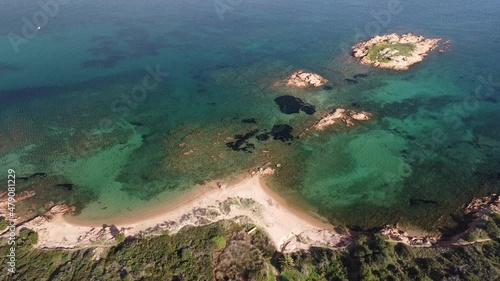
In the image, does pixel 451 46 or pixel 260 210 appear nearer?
pixel 260 210

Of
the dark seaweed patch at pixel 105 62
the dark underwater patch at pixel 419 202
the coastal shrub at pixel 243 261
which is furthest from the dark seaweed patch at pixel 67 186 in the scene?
the dark underwater patch at pixel 419 202

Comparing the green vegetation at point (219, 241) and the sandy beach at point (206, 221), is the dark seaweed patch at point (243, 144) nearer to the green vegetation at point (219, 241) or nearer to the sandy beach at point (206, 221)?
the sandy beach at point (206, 221)

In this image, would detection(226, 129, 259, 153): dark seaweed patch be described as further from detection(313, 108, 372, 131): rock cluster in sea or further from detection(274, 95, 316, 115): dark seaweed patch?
detection(313, 108, 372, 131): rock cluster in sea

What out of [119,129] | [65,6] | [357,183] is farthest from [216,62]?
[65,6]

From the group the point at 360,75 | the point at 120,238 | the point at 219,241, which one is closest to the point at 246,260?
the point at 219,241

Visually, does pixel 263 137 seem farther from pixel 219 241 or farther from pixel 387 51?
pixel 387 51

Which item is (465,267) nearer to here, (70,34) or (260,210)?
(260,210)
